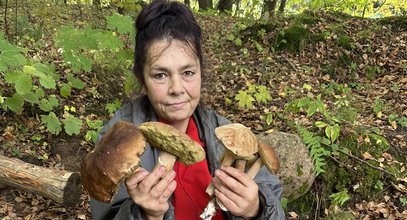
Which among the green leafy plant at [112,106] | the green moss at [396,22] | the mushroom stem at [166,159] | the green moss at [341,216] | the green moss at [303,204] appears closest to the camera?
the mushroom stem at [166,159]

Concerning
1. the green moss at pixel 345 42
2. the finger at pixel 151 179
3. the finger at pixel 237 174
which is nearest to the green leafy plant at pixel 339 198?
the finger at pixel 237 174

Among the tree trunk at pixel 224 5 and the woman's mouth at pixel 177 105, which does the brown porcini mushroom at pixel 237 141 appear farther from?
the tree trunk at pixel 224 5

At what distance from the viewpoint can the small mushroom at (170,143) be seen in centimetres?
178

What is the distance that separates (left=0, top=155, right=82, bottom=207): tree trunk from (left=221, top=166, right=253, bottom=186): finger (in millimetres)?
2341

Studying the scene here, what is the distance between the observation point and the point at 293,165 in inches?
183

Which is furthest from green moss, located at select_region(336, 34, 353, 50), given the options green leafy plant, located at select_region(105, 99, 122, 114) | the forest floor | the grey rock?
green leafy plant, located at select_region(105, 99, 122, 114)

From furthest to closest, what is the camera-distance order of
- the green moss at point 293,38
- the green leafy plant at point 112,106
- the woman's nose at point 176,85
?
the green moss at point 293,38
the green leafy plant at point 112,106
the woman's nose at point 176,85

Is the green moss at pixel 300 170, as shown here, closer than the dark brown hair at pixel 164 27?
No

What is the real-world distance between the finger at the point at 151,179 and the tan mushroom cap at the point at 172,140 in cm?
12

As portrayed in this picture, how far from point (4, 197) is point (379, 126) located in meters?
5.01

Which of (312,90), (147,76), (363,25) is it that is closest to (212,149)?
(147,76)

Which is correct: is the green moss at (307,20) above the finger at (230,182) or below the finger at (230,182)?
above

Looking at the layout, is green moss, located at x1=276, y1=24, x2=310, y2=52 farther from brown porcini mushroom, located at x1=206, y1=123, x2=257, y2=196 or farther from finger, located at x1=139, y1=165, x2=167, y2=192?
finger, located at x1=139, y1=165, x2=167, y2=192

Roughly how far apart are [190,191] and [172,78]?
71 centimetres
